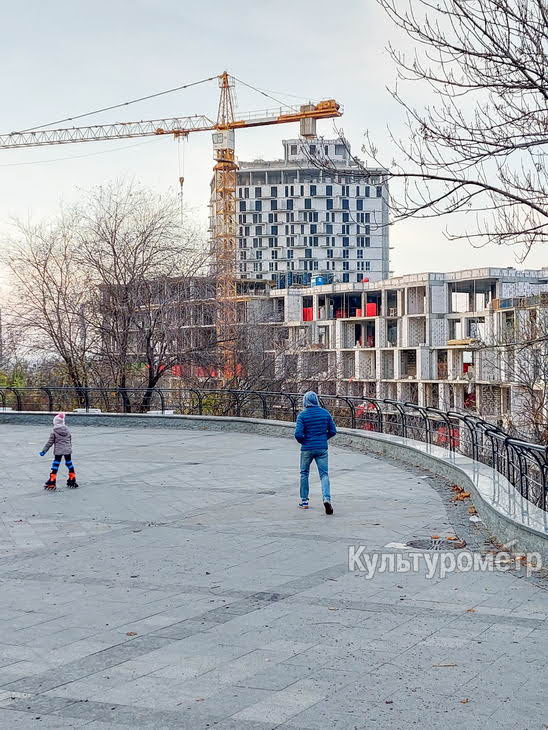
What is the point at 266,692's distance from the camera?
5.36 m

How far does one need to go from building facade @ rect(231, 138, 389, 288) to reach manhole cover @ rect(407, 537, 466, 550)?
456 ft

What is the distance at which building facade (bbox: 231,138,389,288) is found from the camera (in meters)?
150

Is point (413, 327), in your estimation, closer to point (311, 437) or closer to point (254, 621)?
point (311, 437)

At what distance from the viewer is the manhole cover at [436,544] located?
9.54 metres

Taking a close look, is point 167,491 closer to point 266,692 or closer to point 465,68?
point 465,68

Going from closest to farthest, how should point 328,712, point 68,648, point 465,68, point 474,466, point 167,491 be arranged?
point 328,712, point 68,648, point 465,68, point 474,466, point 167,491

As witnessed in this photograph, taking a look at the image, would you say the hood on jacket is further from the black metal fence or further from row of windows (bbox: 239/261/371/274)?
row of windows (bbox: 239/261/371/274)

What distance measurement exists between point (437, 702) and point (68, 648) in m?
2.73

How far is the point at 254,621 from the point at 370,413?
14315 millimetres

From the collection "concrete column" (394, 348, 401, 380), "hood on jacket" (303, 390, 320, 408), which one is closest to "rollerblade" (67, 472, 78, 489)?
"hood on jacket" (303, 390, 320, 408)

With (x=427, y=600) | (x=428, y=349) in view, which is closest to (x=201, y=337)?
(x=427, y=600)

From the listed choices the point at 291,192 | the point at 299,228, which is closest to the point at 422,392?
the point at 299,228

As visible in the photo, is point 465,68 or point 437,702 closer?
point 437,702

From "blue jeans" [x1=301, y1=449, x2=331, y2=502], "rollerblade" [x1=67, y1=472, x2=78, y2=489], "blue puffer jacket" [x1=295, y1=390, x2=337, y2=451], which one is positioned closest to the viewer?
"blue jeans" [x1=301, y1=449, x2=331, y2=502]
